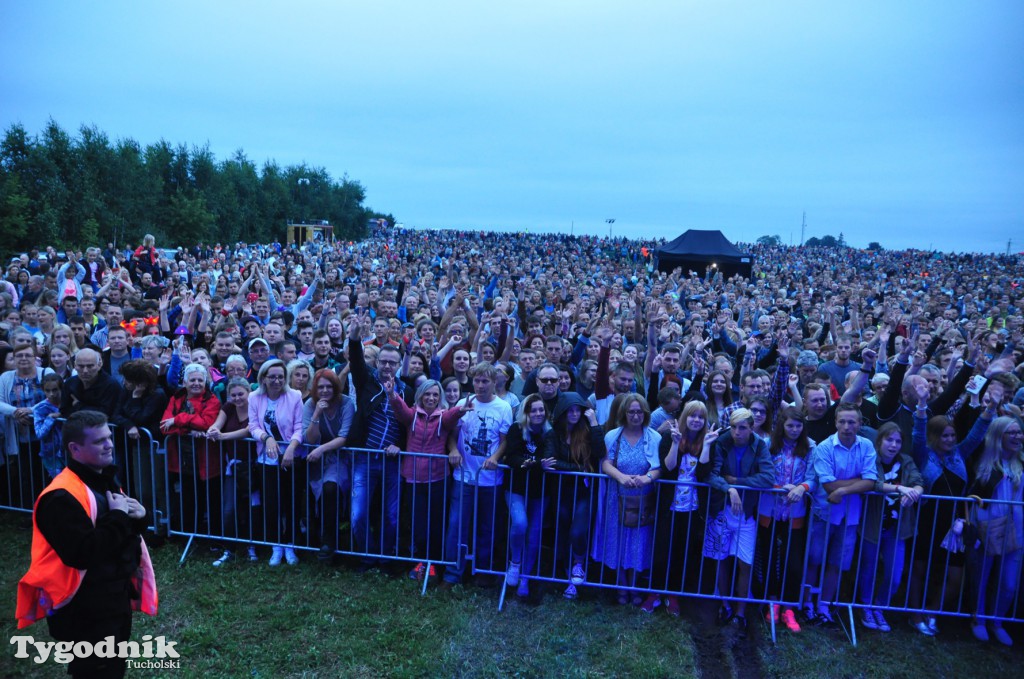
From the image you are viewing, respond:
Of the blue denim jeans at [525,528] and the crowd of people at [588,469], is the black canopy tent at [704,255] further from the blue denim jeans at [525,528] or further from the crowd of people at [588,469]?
the blue denim jeans at [525,528]

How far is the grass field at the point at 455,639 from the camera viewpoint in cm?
437

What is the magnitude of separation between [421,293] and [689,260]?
18.3 m

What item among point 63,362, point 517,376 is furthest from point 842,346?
point 63,362

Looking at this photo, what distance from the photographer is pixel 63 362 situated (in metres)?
6.15

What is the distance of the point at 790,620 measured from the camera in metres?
4.97

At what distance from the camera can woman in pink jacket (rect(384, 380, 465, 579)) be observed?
5.36m

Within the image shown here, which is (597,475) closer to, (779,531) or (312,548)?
(779,531)

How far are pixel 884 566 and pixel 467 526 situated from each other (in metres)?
3.30

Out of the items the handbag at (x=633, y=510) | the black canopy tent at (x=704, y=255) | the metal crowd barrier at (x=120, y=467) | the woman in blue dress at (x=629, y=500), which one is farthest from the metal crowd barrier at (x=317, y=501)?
the black canopy tent at (x=704, y=255)

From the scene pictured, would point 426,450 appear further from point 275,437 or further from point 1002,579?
point 1002,579

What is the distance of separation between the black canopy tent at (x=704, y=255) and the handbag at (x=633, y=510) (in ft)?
79.7

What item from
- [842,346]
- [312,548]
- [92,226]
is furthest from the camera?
[92,226]

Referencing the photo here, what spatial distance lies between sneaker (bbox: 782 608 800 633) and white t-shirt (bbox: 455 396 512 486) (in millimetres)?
2414

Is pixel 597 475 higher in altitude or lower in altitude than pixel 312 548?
higher
